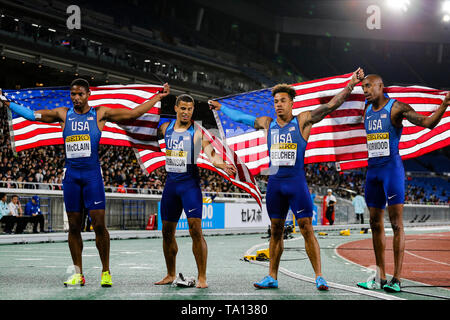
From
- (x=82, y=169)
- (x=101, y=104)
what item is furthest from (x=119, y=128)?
(x=82, y=169)

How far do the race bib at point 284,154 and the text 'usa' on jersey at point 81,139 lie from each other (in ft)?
7.24

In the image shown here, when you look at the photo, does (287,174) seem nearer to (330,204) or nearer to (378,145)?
(378,145)

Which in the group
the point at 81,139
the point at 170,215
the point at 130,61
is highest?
the point at 130,61

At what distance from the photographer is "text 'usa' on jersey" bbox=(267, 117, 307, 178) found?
20.0 feet

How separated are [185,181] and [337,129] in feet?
8.14

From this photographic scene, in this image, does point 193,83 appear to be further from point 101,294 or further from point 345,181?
point 101,294

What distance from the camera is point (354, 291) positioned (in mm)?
5742

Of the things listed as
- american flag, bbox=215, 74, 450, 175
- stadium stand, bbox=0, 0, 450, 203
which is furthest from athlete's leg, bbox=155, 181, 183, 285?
stadium stand, bbox=0, 0, 450, 203

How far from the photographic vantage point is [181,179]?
6.38m

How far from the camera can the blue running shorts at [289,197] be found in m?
6.04

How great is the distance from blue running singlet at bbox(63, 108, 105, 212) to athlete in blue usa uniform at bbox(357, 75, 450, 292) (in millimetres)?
3372

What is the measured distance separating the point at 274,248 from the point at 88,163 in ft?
8.27

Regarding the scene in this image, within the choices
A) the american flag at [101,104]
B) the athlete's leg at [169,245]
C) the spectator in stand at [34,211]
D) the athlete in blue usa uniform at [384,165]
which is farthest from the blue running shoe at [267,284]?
the spectator in stand at [34,211]

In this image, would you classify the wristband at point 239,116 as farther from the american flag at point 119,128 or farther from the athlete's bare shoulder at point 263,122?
the american flag at point 119,128
